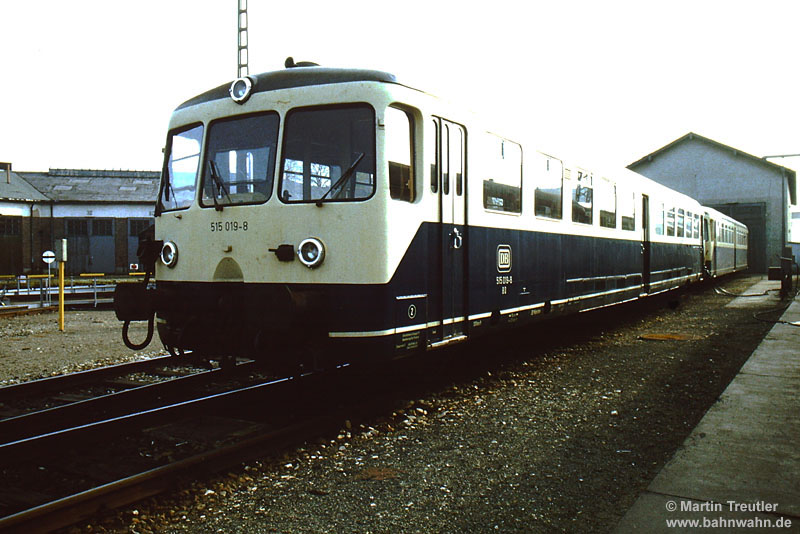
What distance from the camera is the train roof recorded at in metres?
5.58

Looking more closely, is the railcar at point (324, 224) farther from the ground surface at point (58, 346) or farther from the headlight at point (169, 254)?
the ground surface at point (58, 346)

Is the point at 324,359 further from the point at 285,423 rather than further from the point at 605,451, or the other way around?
the point at 605,451

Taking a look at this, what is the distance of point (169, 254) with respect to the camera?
6.39 meters

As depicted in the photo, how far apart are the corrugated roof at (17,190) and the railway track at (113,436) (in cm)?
3935

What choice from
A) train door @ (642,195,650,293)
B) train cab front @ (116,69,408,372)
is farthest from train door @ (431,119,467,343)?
train door @ (642,195,650,293)

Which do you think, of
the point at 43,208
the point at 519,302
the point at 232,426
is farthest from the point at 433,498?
the point at 43,208

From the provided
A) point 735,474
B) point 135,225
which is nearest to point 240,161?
point 735,474

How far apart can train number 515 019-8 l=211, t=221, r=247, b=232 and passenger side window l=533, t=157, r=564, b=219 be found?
3.87 meters

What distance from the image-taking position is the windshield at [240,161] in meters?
5.82

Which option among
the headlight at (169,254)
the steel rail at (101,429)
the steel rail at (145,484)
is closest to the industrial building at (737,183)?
the headlight at (169,254)

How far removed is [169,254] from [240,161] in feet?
3.89

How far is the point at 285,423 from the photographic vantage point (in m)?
5.68

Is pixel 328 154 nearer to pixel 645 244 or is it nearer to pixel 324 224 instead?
pixel 324 224

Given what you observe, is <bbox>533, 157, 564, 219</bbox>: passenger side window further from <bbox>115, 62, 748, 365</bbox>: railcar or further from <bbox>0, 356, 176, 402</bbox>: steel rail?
<bbox>0, 356, 176, 402</bbox>: steel rail
